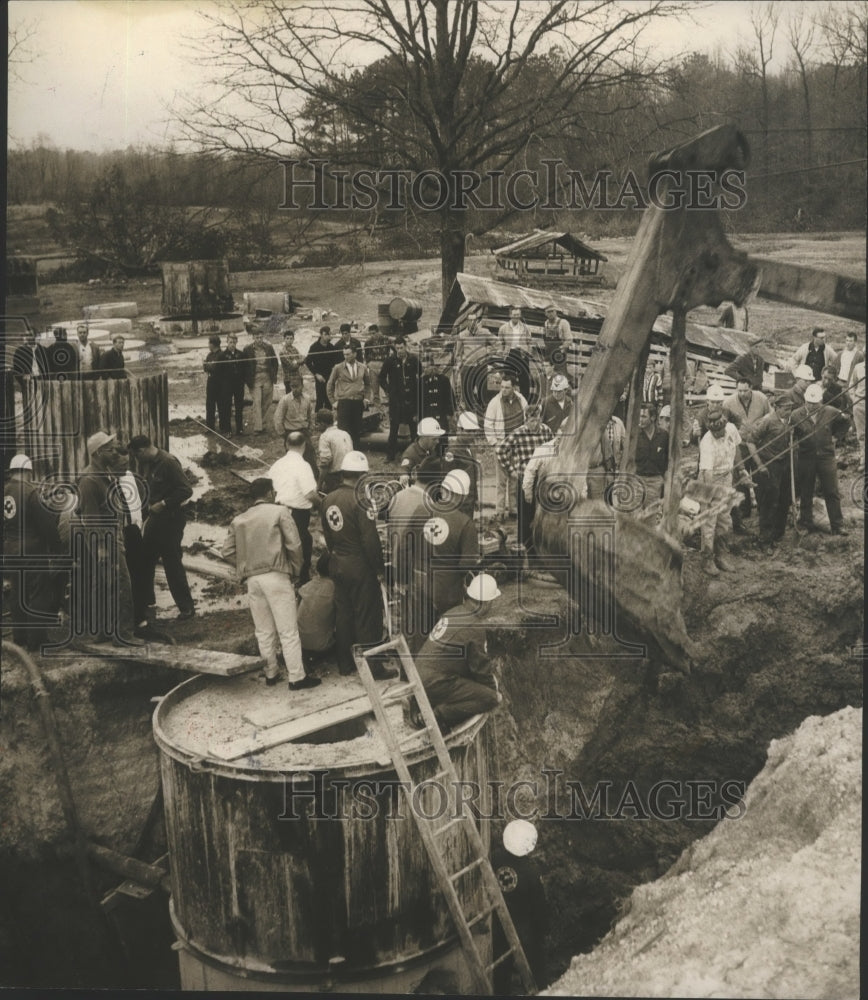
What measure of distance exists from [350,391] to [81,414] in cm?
185

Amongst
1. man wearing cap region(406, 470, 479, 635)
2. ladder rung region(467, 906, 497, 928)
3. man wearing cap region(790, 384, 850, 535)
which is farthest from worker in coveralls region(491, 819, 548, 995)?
man wearing cap region(790, 384, 850, 535)

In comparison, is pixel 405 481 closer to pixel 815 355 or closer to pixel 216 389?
pixel 216 389

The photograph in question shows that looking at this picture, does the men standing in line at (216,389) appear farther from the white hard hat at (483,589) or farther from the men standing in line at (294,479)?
the white hard hat at (483,589)

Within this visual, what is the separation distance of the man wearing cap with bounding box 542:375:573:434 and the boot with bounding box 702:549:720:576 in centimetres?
133

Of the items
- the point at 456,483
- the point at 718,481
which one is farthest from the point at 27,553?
the point at 718,481

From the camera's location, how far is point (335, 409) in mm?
7469

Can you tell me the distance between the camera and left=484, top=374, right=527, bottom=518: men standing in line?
730 cm

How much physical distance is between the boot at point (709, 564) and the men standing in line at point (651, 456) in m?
0.57

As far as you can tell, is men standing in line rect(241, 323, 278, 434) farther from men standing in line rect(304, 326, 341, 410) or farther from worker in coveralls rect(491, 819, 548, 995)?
worker in coveralls rect(491, 819, 548, 995)

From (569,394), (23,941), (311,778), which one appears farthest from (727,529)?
(23,941)

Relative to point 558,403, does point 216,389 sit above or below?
above

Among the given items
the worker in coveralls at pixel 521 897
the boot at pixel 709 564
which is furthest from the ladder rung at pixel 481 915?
the boot at pixel 709 564

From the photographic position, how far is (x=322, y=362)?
7480 mm

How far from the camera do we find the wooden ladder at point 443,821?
685 centimetres
